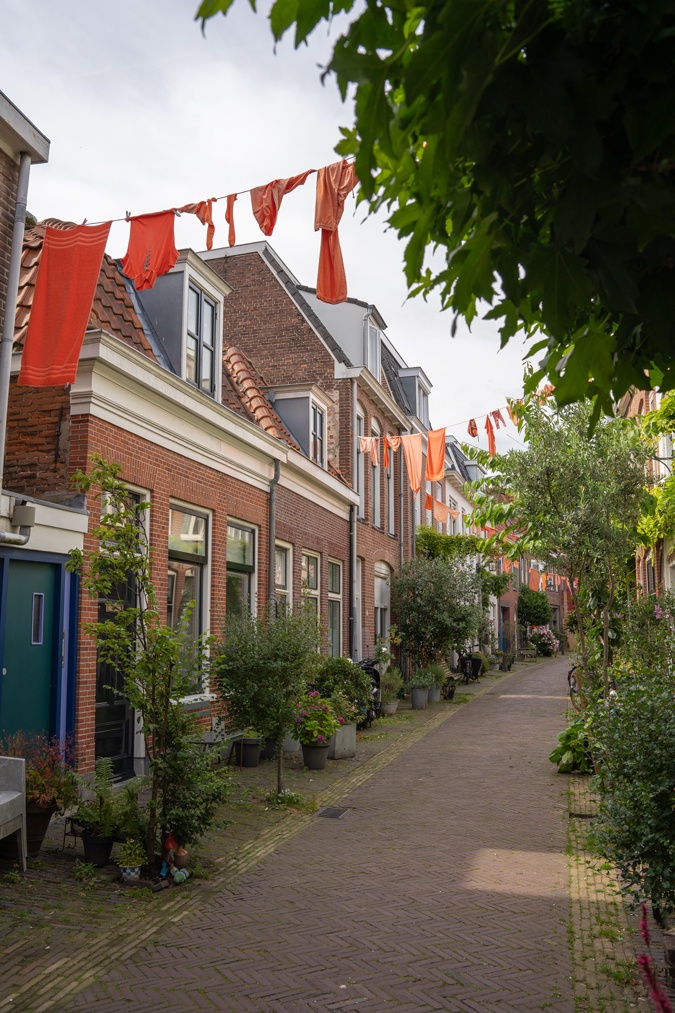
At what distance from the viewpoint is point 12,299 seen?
8.16 meters

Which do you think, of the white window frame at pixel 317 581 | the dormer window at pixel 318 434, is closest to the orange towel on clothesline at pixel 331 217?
the white window frame at pixel 317 581

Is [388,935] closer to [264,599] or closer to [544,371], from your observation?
[544,371]

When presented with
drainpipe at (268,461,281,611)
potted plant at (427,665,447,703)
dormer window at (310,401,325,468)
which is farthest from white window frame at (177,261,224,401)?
potted plant at (427,665,447,703)

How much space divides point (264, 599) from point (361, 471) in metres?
7.80

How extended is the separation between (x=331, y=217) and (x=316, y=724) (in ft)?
→ 20.7

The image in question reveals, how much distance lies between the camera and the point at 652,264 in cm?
218

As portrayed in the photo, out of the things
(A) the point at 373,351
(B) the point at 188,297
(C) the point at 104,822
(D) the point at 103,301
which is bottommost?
(C) the point at 104,822

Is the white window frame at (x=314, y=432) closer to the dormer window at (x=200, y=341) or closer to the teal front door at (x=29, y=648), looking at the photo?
the dormer window at (x=200, y=341)

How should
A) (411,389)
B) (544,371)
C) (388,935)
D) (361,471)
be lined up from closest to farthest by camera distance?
(544,371), (388,935), (361,471), (411,389)

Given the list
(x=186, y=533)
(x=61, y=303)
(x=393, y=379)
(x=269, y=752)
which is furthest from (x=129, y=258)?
(x=393, y=379)

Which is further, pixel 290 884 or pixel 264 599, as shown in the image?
pixel 264 599

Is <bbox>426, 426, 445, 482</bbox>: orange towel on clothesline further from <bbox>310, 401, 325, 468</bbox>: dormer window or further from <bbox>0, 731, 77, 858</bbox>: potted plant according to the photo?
<bbox>0, 731, 77, 858</bbox>: potted plant

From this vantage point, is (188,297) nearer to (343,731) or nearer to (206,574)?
(206,574)

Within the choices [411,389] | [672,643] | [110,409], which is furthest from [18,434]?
[411,389]
